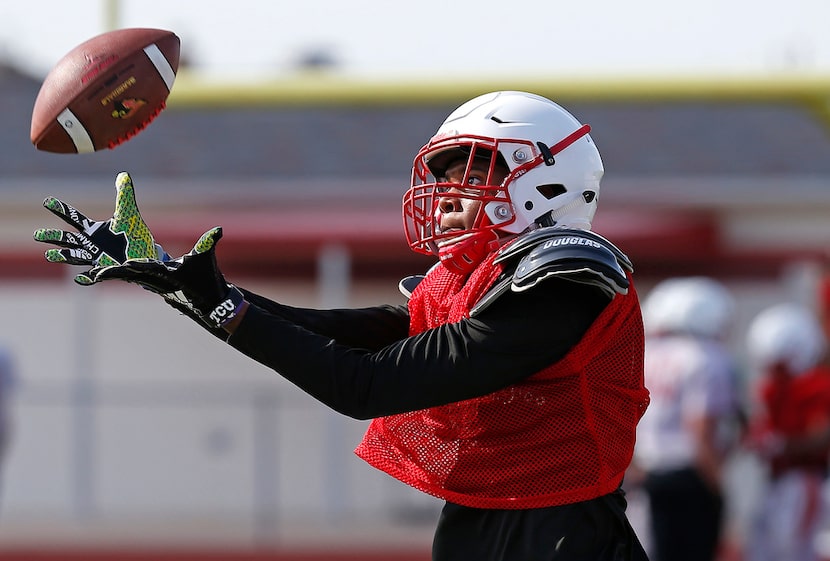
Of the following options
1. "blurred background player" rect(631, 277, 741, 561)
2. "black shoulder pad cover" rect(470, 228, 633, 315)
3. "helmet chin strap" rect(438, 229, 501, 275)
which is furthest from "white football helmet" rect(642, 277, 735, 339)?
"black shoulder pad cover" rect(470, 228, 633, 315)

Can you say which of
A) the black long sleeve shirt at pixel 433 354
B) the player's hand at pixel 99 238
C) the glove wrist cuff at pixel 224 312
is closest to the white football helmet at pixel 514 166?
the black long sleeve shirt at pixel 433 354

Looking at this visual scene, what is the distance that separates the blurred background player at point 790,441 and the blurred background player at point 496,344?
4640mm

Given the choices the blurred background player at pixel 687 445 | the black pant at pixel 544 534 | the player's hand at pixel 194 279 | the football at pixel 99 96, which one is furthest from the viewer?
the blurred background player at pixel 687 445

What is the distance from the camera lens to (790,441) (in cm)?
729

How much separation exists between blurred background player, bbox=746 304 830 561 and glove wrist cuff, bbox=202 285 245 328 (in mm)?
5177

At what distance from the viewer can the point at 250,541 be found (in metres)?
11.3

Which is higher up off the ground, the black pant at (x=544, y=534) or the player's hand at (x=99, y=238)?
the player's hand at (x=99, y=238)

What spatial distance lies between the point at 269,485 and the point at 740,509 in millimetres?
4128

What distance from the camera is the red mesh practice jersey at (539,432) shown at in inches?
107

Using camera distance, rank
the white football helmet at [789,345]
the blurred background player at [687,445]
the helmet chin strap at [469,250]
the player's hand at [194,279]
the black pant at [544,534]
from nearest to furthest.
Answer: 1. the player's hand at [194,279]
2. the black pant at [544,534]
3. the helmet chin strap at [469,250]
4. the blurred background player at [687,445]
5. the white football helmet at [789,345]

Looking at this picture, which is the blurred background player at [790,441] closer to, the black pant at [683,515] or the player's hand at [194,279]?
the black pant at [683,515]

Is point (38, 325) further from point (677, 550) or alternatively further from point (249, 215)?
point (677, 550)

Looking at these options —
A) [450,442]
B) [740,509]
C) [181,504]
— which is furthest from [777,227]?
[450,442]

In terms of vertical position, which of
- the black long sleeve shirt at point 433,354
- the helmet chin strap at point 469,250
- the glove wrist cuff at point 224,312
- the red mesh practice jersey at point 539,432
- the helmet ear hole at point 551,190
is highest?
the helmet ear hole at point 551,190
